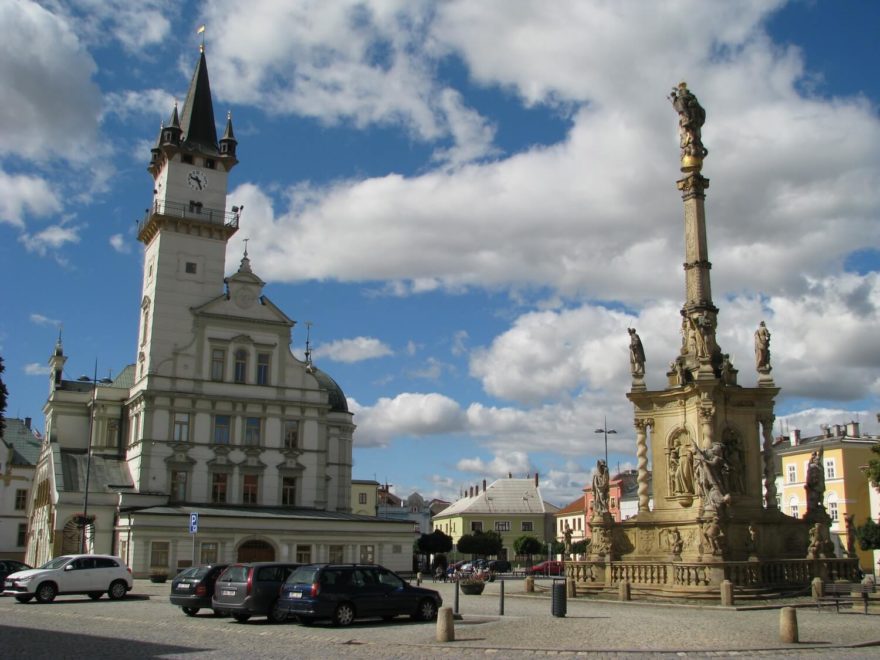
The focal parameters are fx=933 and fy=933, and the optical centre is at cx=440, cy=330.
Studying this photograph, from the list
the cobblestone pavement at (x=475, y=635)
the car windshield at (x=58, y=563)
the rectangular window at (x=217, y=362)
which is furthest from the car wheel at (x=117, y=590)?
the rectangular window at (x=217, y=362)

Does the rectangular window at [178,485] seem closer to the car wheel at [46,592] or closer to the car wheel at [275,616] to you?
the car wheel at [46,592]

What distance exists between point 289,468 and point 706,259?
3072 centimetres

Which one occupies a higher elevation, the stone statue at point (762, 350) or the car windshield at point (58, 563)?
the stone statue at point (762, 350)

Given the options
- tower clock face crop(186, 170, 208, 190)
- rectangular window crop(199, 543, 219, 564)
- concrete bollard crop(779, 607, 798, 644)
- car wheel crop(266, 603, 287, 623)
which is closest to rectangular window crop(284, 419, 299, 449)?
rectangular window crop(199, 543, 219, 564)

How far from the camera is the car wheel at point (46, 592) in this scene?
1136 inches

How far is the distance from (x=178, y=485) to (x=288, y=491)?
257 inches

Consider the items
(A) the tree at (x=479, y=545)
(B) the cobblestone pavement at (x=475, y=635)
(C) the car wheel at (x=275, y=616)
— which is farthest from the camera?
(A) the tree at (x=479, y=545)

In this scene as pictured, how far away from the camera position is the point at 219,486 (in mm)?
52875

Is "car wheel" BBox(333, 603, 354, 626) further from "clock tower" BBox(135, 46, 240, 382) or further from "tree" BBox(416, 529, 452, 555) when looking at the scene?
"tree" BBox(416, 529, 452, 555)

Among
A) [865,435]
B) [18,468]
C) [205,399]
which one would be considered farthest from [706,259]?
[18,468]

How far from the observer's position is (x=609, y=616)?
22.7 metres

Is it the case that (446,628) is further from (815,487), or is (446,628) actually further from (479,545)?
(479,545)

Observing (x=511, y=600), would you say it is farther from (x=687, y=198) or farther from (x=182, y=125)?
(x=182, y=125)

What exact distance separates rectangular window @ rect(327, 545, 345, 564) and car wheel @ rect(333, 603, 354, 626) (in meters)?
30.8
